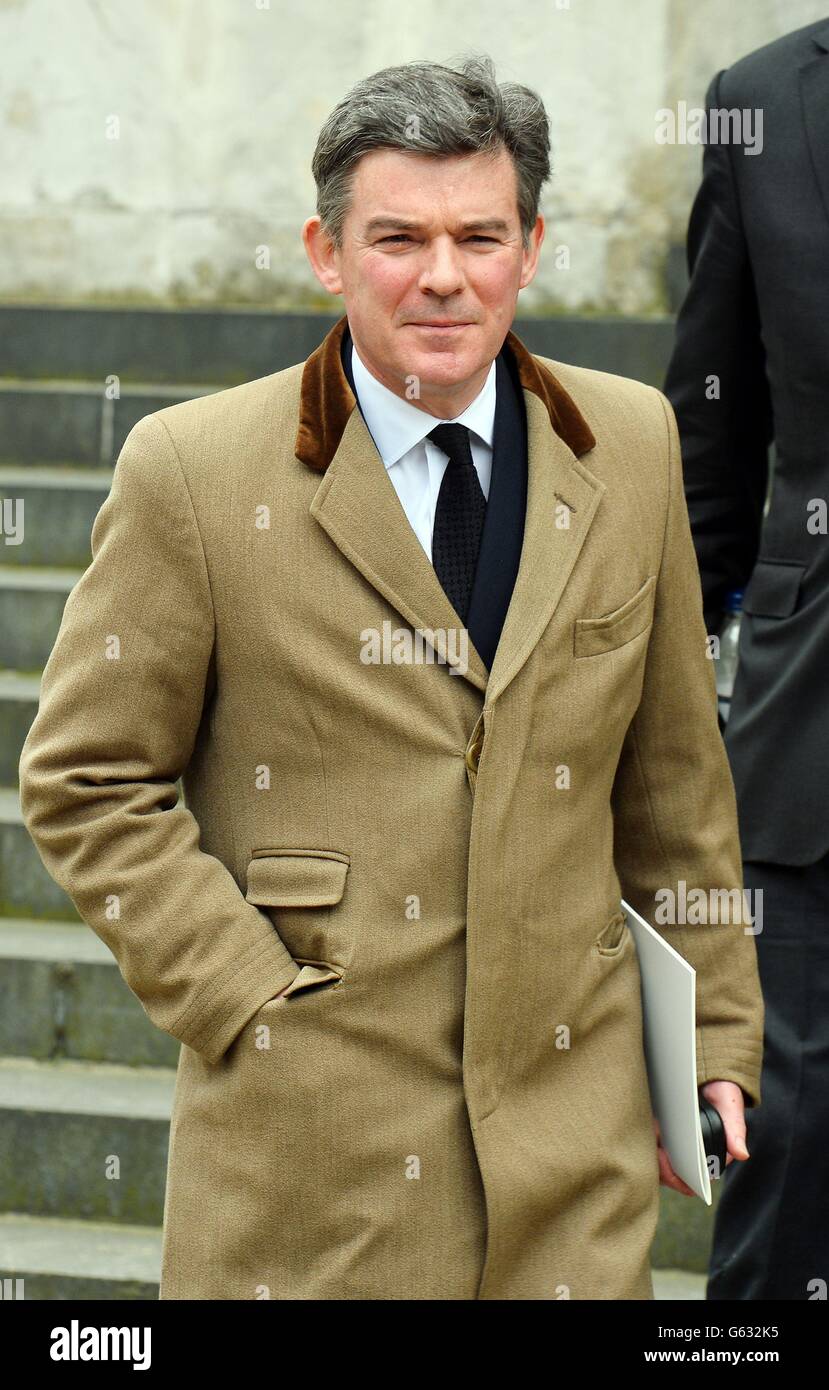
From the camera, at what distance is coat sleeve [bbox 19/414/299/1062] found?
6.62 feet

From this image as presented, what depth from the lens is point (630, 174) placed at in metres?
5.62

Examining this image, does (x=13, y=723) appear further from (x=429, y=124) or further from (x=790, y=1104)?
(x=429, y=124)

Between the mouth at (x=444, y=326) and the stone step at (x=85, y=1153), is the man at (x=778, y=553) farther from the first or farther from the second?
the stone step at (x=85, y=1153)

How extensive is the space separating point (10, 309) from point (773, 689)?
11.7 feet

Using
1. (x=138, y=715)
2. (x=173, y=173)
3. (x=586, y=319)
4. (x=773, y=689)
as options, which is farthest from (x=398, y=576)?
(x=173, y=173)

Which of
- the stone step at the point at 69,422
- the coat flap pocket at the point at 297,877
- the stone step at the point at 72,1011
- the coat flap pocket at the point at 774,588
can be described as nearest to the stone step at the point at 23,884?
the stone step at the point at 72,1011

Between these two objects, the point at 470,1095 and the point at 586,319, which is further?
the point at 586,319

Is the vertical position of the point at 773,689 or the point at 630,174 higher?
the point at 630,174

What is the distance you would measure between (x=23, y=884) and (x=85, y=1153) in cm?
71

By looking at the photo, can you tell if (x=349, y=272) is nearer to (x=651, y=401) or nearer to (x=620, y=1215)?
(x=651, y=401)

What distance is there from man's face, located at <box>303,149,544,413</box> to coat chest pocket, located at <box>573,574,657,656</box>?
313 mm

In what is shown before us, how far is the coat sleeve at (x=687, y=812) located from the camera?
7.50 ft

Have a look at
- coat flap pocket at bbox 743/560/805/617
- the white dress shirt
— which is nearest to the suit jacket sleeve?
coat flap pocket at bbox 743/560/805/617

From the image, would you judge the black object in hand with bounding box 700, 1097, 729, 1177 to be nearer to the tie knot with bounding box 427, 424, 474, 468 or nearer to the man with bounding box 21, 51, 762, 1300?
the man with bounding box 21, 51, 762, 1300
